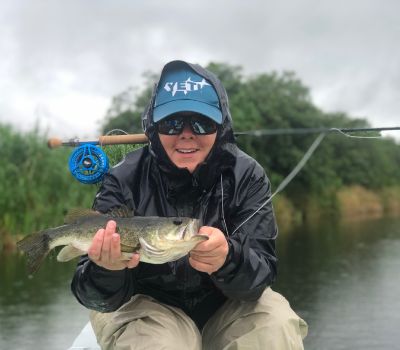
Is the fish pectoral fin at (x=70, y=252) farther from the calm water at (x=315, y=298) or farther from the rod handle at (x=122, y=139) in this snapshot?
the calm water at (x=315, y=298)

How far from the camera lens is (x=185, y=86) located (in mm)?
3191

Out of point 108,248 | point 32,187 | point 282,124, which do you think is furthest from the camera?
point 282,124

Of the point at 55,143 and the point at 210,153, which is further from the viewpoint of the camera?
the point at 55,143

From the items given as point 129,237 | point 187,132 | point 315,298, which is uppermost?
point 187,132


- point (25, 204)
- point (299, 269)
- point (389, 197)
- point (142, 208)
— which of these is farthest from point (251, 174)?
point (389, 197)

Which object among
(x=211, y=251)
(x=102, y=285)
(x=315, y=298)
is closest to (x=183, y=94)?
(x=211, y=251)

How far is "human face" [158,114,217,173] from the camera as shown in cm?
315

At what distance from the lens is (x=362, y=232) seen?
20.9 metres

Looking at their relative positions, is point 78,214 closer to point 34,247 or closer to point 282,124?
point 34,247

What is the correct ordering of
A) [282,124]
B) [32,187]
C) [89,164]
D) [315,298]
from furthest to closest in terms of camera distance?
[282,124] < [32,187] < [315,298] < [89,164]

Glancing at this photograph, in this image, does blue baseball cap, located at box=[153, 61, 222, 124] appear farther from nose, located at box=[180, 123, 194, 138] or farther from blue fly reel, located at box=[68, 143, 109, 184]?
blue fly reel, located at box=[68, 143, 109, 184]

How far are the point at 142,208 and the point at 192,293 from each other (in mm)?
507

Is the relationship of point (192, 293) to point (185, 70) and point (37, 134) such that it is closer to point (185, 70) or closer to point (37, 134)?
point (185, 70)

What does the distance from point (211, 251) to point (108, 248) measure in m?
0.43
